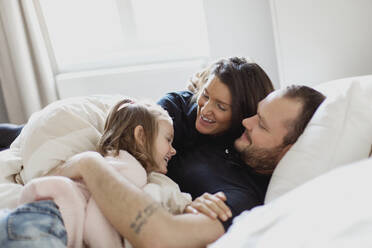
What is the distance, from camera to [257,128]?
1.35 metres

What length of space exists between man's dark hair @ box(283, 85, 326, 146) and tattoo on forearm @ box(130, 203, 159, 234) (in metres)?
0.54

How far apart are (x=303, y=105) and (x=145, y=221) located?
653 millimetres

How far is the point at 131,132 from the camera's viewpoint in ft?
4.44

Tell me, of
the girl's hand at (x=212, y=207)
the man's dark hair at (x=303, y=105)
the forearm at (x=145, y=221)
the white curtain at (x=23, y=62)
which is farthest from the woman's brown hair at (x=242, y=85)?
the white curtain at (x=23, y=62)

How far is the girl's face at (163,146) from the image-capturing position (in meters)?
1.35

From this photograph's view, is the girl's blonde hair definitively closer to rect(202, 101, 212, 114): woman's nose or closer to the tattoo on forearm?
rect(202, 101, 212, 114): woman's nose

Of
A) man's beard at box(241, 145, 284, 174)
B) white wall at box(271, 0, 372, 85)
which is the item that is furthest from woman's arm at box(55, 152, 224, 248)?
white wall at box(271, 0, 372, 85)

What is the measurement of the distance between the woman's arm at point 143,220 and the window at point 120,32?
1.89m

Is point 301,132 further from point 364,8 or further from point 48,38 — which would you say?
point 48,38

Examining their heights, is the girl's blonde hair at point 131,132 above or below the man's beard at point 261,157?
above

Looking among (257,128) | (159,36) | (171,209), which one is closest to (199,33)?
(159,36)

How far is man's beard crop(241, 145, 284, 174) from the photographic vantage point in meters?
1.33

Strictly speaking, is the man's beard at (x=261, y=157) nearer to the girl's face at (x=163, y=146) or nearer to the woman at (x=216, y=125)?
the woman at (x=216, y=125)

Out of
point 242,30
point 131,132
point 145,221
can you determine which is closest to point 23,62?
point 242,30
